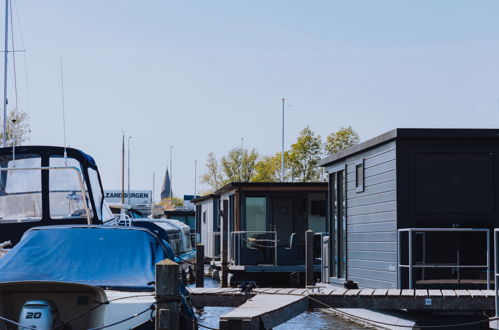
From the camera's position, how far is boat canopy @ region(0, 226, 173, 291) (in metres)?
9.48

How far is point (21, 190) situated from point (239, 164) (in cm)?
6308

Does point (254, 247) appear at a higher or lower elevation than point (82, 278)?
lower

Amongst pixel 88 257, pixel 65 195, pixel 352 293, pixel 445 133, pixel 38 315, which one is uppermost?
pixel 445 133

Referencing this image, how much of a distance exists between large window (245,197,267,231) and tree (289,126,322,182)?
2780cm

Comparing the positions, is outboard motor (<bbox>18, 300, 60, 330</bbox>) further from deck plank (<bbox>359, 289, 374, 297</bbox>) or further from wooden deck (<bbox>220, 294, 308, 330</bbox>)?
deck plank (<bbox>359, 289, 374, 297</bbox>)

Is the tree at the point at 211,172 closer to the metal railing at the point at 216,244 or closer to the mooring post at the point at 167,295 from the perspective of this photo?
the metal railing at the point at 216,244

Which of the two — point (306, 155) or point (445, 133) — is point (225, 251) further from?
point (306, 155)

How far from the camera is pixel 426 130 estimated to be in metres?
15.4

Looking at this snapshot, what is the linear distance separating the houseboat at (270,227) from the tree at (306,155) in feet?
85.4

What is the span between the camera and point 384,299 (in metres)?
13.8

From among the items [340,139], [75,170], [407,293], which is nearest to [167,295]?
[407,293]

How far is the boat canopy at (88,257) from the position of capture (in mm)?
9484

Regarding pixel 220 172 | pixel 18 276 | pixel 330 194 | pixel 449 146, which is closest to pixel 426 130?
pixel 449 146

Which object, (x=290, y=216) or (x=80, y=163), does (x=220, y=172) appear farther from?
(x=80, y=163)
